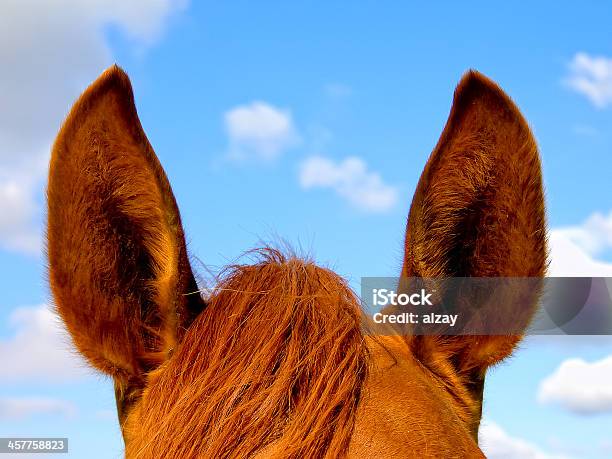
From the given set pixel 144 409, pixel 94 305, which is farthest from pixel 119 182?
pixel 144 409

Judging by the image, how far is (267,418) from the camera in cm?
241

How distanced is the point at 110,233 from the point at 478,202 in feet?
5.04

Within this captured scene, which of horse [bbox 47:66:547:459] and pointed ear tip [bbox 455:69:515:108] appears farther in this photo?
pointed ear tip [bbox 455:69:515:108]

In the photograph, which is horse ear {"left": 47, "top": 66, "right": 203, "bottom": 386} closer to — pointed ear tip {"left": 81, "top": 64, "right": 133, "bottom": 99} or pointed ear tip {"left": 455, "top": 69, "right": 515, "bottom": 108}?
pointed ear tip {"left": 81, "top": 64, "right": 133, "bottom": 99}

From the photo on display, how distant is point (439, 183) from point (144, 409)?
146 cm

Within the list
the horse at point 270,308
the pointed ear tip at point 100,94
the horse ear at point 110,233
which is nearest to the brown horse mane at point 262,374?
the horse at point 270,308

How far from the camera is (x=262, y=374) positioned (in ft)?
8.30

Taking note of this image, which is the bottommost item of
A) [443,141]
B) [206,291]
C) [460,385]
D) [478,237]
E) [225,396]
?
[225,396]

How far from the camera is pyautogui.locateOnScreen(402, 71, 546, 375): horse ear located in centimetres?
297

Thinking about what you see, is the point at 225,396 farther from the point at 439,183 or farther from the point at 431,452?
the point at 439,183

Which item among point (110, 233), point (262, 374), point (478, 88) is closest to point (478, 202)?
point (478, 88)

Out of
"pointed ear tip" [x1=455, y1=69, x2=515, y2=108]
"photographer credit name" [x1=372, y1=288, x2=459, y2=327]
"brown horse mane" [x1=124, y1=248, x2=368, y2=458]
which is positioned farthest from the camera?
"photographer credit name" [x1=372, y1=288, x2=459, y2=327]

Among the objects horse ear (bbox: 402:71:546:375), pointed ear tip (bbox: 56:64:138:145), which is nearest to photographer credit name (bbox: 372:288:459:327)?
horse ear (bbox: 402:71:546:375)

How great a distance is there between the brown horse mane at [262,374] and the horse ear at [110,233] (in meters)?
0.13
